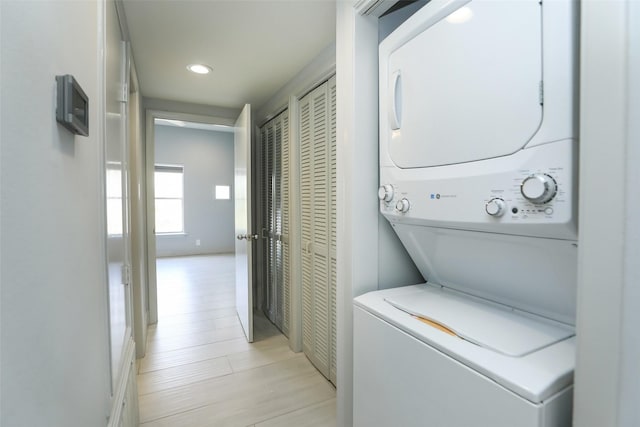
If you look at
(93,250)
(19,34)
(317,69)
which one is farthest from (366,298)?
(317,69)

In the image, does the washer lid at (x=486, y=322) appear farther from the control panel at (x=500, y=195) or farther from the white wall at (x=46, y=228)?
the white wall at (x=46, y=228)

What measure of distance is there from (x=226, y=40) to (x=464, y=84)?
5.05 ft

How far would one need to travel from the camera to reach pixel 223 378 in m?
2.08

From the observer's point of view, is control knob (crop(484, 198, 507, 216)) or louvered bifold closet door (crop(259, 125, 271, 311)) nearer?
control knob (crop(484, 198, 507, 216))

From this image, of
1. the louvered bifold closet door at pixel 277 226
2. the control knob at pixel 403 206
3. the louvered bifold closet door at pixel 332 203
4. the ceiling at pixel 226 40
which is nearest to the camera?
the control knob at pixel 403 206

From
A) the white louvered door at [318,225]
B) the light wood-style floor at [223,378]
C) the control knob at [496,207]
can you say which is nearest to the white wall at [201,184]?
the light wood-style floor at [223,378]

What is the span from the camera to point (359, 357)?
1.05m

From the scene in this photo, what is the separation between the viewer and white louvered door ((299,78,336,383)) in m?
1.99

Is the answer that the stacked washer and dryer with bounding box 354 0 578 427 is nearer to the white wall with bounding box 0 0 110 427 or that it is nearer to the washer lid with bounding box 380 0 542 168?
the washer lid with bounding box 380 0 542 168

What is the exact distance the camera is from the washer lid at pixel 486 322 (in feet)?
2.31

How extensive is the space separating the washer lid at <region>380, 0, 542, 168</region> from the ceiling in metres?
0.79

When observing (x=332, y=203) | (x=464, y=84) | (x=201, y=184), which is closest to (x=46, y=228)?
(x=464, y=84)

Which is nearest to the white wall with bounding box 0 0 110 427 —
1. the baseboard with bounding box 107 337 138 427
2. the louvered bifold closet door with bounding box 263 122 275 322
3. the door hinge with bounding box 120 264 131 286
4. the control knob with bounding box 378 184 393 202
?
the baseboard with bounding box 107 337 138 427

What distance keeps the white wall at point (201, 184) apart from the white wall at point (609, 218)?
21.8 ft
